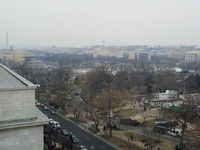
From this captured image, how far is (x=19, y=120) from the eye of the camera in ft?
19.2

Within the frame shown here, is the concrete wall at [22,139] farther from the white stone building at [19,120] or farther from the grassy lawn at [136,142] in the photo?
the grassy lawn at [136,142]

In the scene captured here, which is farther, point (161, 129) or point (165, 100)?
point (165, 100)

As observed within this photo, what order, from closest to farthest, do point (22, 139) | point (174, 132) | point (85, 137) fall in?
point (22, 139)
point (85, 137)
point (174, 132)

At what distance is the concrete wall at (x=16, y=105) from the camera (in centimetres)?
573

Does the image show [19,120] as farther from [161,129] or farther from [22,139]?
[161,129]

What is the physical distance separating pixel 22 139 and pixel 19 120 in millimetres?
422

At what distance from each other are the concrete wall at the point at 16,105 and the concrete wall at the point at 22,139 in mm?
306

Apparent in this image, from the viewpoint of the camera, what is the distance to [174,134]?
1404 cm

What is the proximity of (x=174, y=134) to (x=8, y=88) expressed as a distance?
A: 1065 centimetres

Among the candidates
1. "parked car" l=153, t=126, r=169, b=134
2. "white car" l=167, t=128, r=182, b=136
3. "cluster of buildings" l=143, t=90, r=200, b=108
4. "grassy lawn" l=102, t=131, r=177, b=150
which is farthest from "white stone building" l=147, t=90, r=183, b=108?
"grassy lawn" l=102, t=131, r=177, b=150

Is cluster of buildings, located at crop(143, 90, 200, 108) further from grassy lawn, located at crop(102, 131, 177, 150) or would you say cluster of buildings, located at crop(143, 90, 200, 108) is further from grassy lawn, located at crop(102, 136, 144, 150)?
grassy lawn, located at crop(102, 136, 144, 150)

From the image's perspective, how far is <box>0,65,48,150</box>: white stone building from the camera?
5.66 meters

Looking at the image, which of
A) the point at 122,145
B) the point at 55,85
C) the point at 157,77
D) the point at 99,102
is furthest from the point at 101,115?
the point at 157,77

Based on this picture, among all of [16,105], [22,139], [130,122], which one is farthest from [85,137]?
[16,105]
